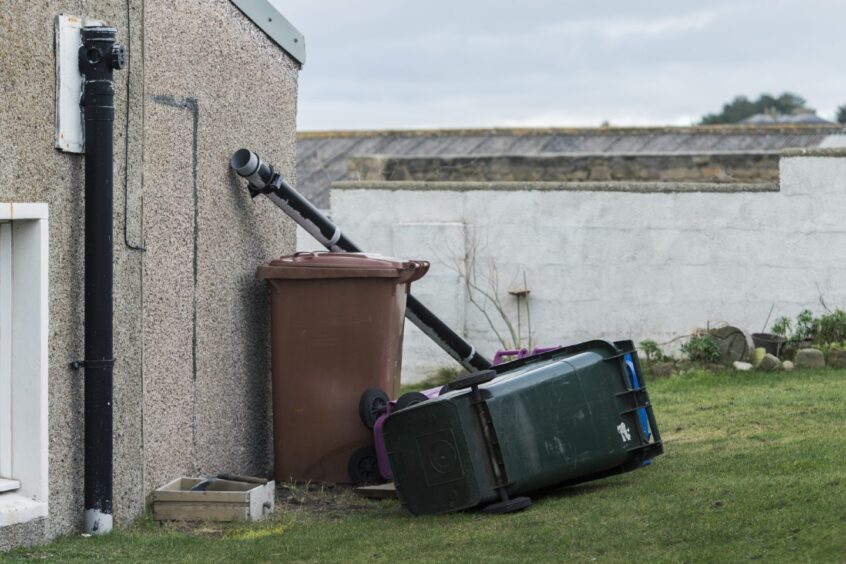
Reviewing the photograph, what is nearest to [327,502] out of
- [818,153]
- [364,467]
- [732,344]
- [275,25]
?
[364,467]

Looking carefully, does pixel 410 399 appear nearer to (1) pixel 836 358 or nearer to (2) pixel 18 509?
(2) pixel 18 509

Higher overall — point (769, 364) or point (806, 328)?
point (806, 328)

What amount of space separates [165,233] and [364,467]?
79.8 inches

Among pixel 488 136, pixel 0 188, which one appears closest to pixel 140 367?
pixel 0 188

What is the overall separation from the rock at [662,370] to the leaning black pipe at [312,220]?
3177 millimetres

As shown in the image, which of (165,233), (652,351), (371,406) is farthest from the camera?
(652,351)

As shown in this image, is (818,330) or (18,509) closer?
(18,509)

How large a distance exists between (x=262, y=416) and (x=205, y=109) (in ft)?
7.24

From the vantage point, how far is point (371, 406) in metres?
8.19

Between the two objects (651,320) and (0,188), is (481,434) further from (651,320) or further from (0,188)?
(651,320)

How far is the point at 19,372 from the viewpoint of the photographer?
621 centimetres

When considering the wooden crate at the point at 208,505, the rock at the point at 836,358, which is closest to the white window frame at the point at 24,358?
the wooden crate at the point at 208,505

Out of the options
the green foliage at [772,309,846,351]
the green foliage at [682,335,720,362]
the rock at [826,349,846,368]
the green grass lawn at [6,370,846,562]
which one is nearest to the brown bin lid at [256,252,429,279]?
the green grass lawn at [6,370,846,562]

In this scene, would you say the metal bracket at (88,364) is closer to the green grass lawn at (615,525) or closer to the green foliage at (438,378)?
the green grass lawn at (615,525)
